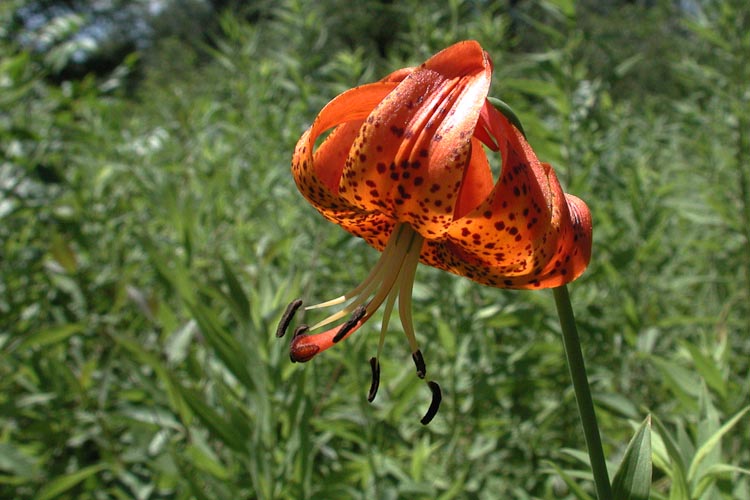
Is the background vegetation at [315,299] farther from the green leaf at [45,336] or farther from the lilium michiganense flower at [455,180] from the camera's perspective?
the lilium michiganense flower at [455,180]

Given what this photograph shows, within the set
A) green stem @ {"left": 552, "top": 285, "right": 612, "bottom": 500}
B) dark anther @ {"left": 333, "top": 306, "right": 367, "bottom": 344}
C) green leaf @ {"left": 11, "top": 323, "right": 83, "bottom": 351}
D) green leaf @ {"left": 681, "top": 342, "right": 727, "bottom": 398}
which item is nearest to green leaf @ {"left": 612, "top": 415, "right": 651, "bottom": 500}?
green stem @ {"left": 552, "top": 285, "right": 612, "bottom": 500}

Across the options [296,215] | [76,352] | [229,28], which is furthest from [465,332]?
[229,28]

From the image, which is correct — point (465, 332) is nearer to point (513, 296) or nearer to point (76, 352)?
point (513, 296)

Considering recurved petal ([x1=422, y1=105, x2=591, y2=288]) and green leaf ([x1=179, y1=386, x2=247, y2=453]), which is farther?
green leaf ([x1=179, y1=386, x2=247, y2=453])

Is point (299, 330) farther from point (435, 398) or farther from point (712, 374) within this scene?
point (712, 374)

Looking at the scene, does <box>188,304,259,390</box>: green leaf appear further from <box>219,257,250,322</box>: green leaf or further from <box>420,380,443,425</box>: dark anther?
<box>420,380,443,425</box>: dark anther

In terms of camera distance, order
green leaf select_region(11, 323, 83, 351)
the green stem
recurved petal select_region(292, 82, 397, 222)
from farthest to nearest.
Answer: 1. green leaf select_region(11, 323, 83, 351)
2. recurved petal select_region(292, 82, 397, 222)
3. the green stem
